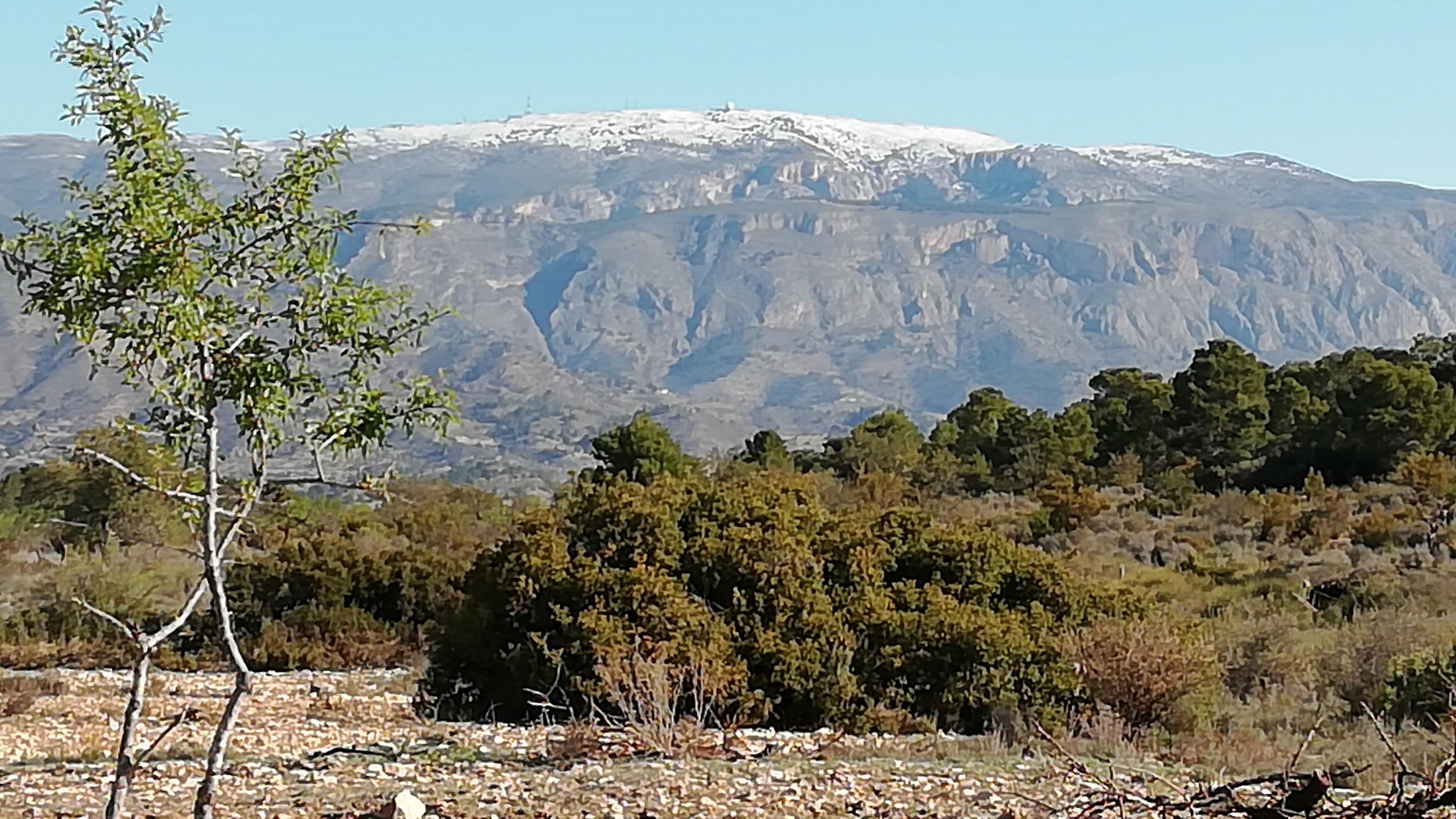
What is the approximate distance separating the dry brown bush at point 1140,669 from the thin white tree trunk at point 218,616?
8044 mm

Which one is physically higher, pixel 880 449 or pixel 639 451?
pixel 639 451

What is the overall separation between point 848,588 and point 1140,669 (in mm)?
2821

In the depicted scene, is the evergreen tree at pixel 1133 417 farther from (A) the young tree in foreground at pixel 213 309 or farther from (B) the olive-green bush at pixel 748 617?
(A) the young tree in foreground at pixel 213 309

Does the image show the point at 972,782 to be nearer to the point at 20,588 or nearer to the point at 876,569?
the point at 876,569

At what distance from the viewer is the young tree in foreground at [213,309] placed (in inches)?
225

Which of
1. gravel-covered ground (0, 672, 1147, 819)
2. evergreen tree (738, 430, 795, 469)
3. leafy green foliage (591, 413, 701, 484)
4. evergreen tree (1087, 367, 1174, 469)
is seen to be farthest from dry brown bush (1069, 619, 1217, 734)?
evergreen tree (1087, 367, 1174, 469)

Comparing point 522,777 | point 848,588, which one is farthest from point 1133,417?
point 522,777

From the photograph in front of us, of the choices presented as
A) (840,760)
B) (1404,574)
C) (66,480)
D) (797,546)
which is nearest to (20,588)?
(66,480)

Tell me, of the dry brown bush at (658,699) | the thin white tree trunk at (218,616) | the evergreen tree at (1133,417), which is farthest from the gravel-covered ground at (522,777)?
the evergreen tree at (1133,417)

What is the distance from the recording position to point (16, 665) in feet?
64.0

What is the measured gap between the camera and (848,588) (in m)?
14.2

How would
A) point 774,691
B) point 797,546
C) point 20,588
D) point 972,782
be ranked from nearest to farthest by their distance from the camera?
point 972,782, point 774,691, point 797,546, point 20,588

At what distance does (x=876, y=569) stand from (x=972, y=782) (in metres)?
5.11

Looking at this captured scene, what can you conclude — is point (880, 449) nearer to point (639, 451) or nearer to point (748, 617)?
point (639, 451)
